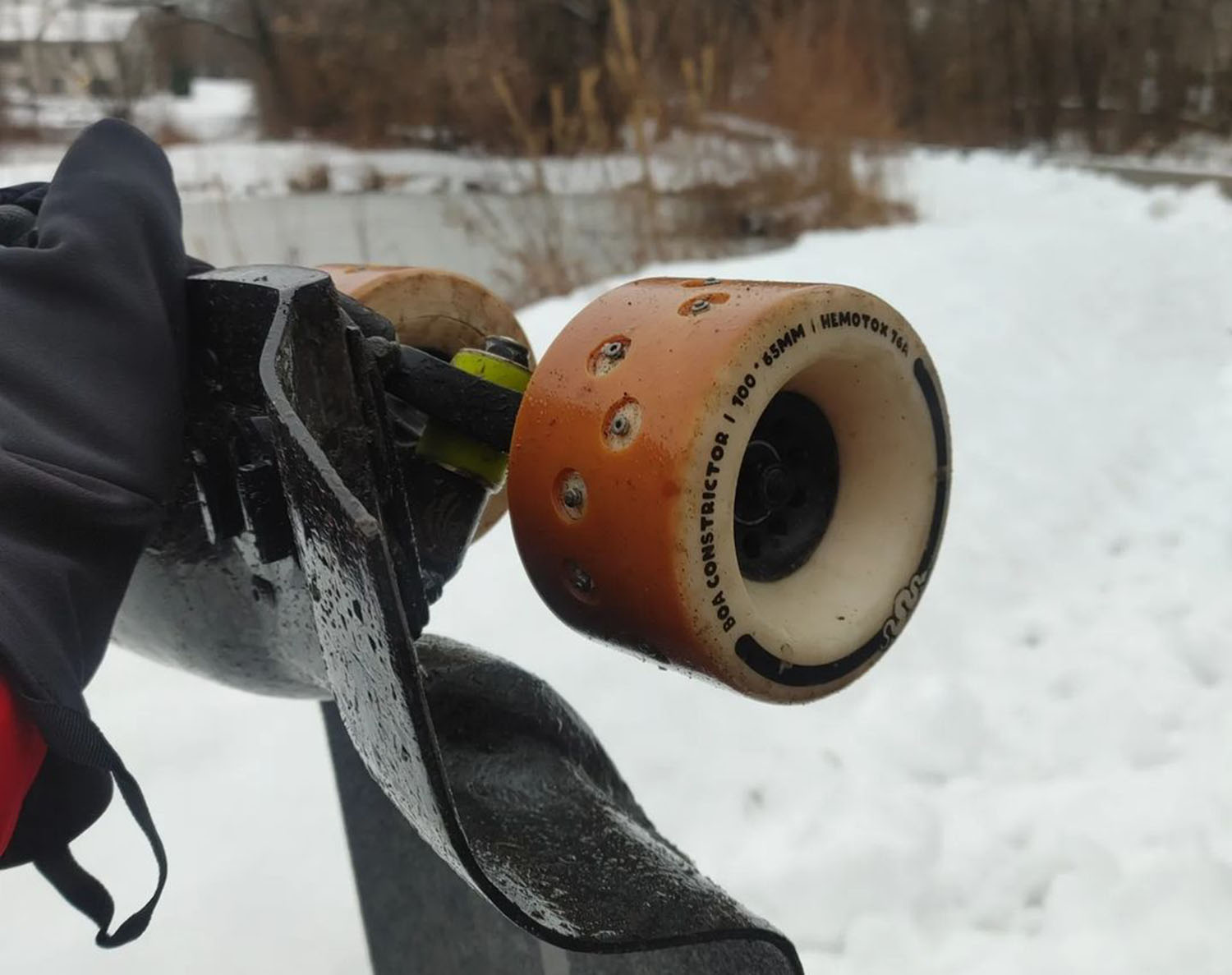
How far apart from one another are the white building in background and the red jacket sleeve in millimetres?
23635

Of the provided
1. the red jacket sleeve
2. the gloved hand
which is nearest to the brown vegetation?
the gloved hand

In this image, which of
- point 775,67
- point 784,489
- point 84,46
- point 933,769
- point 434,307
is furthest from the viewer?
point 84,46

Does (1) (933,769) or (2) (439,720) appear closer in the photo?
(2) (439,720)

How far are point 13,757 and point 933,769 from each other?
184cm

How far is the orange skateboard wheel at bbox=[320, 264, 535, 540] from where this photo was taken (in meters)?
1.27

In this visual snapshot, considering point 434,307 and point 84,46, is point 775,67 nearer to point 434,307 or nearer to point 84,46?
point 434,307

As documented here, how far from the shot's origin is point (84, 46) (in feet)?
84.5

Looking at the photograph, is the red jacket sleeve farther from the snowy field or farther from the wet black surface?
the snowy field

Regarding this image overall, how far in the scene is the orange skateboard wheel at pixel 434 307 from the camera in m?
1.27

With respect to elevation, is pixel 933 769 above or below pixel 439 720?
below

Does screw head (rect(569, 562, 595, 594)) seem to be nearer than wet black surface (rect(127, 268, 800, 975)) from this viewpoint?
No

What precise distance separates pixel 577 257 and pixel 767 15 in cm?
384

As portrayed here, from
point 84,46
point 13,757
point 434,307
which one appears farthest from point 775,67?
point 84,46

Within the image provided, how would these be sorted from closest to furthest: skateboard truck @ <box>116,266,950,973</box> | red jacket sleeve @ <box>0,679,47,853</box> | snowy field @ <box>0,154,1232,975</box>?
red jacket sleeve @ <box>0,679,47,853</box> < skateboard truck @ <box>116,266,950,973</box> < snowy field @ <box>0,154,1232,975</box>
